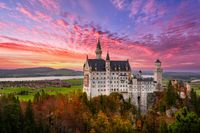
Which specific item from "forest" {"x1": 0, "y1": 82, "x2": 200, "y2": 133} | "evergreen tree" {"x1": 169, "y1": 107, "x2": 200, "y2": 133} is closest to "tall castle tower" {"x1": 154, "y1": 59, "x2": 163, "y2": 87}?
"forest" {"x1": 0, "y1": 82, "x2": 200, "y2": 133}

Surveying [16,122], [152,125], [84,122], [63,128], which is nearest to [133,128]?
[152,125]

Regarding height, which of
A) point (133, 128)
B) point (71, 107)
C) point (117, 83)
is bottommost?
point (133, 128)

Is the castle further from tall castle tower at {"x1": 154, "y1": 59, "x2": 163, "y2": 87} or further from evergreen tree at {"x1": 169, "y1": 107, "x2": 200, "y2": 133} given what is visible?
evergreen tree at {"x1": 169, "y1": 107, "x2": 200, "y2": 133}

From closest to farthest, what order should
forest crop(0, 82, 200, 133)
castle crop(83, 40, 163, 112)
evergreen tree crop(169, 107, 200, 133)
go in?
evergreen tree crop(169, 107, 200, 133) < forest crop(0, 82, 200, 133) < castle crop(83, 40, 163, 112)

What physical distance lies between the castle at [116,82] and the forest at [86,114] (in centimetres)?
327

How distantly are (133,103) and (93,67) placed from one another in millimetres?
18741

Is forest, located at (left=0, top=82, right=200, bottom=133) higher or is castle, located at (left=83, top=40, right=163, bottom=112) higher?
castle, located at (left=83, top=40, right=163, bottom=112)

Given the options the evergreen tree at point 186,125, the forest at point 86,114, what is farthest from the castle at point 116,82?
the evergreen tree at point 186,125

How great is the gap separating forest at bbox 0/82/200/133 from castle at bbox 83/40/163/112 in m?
3.27

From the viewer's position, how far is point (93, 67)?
346ft

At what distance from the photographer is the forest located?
234 ft

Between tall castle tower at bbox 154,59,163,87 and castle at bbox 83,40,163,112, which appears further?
tall castle tower at bbox 154,59,163,87

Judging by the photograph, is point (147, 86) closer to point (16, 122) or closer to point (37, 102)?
point (37, 102)

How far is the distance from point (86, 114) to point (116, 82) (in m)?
20.3
